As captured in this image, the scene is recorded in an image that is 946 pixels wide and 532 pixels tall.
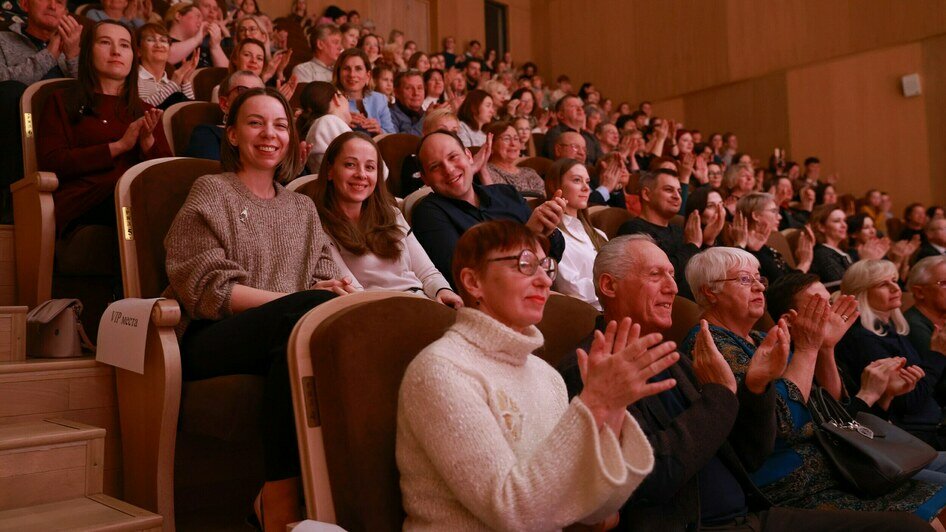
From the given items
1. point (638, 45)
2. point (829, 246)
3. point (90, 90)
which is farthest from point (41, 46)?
point (638, 45)

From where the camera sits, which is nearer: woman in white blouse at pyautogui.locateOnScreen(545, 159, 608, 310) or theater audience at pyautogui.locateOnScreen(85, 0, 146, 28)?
woman in white blouse at pyautogui.locateOnScreen(545, 159, 608, 310)

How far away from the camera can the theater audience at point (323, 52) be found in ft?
13.4

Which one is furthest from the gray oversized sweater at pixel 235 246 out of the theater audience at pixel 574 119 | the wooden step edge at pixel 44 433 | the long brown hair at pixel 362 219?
the theater audience at pixel 574 119

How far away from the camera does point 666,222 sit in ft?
9.72

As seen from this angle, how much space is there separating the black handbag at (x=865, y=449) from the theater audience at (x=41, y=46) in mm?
2406

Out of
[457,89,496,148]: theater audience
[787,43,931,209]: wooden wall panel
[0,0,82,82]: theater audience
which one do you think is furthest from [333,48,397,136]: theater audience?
[787,43,931,209]: wooden wall panel

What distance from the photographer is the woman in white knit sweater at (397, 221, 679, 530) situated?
98 cm

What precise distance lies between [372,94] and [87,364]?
240cm

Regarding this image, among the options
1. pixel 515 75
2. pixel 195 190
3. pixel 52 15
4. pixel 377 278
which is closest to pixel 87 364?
pixel 195 190

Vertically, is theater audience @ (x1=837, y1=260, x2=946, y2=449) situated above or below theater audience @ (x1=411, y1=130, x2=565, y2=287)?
below

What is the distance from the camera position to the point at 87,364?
5.29 ft

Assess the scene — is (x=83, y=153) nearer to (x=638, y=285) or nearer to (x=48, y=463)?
(x=48, y=463)

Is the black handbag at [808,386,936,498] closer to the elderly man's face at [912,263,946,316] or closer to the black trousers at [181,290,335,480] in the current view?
the black trousers at [181,290,335,480]

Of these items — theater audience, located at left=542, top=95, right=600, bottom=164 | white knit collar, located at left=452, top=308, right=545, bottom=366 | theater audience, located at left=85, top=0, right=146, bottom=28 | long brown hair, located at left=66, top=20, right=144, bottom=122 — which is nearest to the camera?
white knit collar, located at left=452, top=308, right=545, bottom=366
